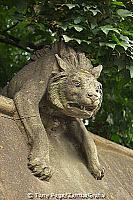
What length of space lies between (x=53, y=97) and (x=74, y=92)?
0.37 ft

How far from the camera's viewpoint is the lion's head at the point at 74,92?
2.11 meters

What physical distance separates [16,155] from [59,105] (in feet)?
1.10

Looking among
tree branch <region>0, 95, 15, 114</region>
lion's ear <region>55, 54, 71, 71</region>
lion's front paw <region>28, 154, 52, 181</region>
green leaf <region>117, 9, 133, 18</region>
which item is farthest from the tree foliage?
lion's front paw <region>28, 154, 52, 181</region>

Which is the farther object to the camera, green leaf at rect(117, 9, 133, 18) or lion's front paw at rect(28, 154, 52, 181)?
green leaf at rect(117, 9, 133, 18)

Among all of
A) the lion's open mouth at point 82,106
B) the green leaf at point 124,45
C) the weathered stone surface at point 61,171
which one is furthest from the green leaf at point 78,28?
the weathered stone surface at point 61,171

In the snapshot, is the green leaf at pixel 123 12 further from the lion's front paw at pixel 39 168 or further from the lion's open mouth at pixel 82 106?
the lion's front paw at pixel 39 168

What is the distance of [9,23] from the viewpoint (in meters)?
3.74

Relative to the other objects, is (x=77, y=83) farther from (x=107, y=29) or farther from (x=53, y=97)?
(x=107, y=29)

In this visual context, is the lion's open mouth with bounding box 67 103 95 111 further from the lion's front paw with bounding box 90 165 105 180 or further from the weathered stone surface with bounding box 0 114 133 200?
the lion's front paw with bounding box 90 165 105 180

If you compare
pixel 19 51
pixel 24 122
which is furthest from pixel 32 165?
pixel 19 51

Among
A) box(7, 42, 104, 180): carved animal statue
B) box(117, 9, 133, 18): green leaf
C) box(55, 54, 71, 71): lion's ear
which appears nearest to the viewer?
box(7, 42, 104, 180): carved animal statue

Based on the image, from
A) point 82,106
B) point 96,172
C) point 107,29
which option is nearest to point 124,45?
point 107,29

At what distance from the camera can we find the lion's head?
2.11 m

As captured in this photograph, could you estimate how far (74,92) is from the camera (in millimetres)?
2123
